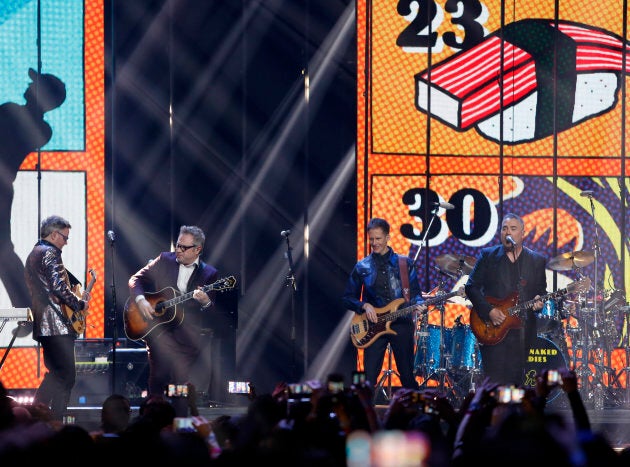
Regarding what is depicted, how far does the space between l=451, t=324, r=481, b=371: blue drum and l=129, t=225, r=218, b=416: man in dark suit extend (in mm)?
2849

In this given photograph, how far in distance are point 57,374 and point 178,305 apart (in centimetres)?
105

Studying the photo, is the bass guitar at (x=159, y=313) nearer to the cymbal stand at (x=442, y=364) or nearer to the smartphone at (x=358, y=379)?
the cymbal stand at (x=442, y=364)

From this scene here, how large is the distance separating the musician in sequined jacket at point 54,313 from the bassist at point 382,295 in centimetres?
228

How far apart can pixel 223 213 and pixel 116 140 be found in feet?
4.14

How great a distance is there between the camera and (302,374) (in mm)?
10648

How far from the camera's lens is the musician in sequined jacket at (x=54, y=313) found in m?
8.32

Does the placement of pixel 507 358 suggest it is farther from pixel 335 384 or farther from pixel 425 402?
pixel 335 384

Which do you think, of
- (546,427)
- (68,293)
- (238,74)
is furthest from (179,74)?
(546,427)

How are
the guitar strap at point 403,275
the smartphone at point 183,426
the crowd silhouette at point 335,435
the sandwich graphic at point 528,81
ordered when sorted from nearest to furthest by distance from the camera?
the crowd silhouette at point 335,435, the smartphone at point 183,426, the guitar strap at point 403,275, the sandwich graphic at point 528,81

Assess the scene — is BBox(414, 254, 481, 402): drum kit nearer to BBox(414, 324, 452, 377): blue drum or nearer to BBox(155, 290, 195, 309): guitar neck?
BBox(414, 324, 452, 377): blue drum

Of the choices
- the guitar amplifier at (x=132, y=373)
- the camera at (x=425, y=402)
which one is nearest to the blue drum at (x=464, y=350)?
the guitar amplifier at (x=132, y=373)

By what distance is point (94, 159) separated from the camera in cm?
1076

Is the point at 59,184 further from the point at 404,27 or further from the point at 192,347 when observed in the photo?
the point at 404,27

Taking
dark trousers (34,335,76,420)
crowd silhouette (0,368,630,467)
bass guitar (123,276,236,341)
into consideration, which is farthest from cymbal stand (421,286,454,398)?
crowd silhouette (0,368,630,467)
